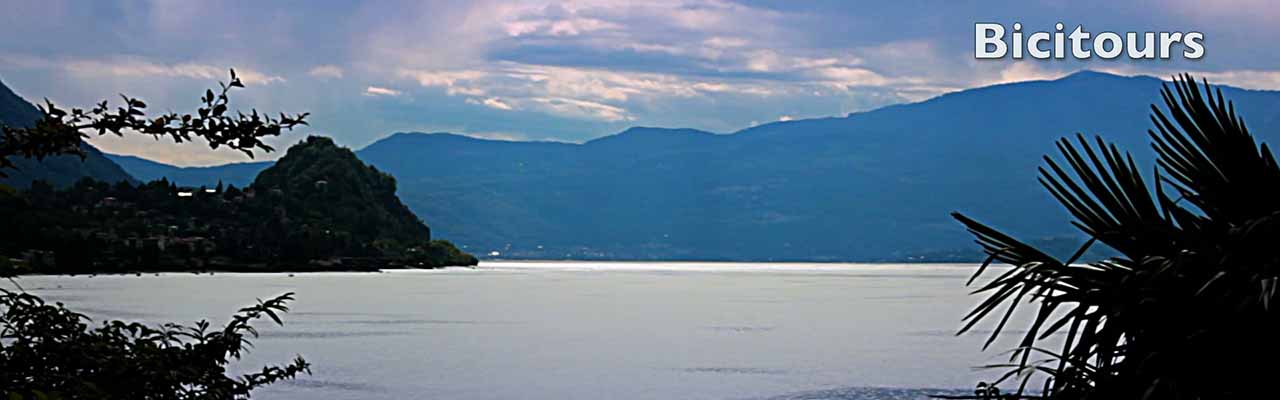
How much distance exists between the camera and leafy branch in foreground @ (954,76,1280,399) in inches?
253

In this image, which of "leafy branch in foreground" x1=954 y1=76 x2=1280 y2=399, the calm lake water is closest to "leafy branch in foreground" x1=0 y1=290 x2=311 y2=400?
"leafy branch in foreground" x1=954 y1=76 x2=1280 y2=399

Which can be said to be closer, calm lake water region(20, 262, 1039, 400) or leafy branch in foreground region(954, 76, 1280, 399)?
leafy branch in foreground region(954, 76, 1280, 399)

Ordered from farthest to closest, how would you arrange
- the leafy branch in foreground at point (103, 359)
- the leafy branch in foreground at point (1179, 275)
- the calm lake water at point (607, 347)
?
the calm lake water at point (607, 347), the leafy branch in foreground at point (1179, 275), the leafy branch in foreground at point (103, 359)

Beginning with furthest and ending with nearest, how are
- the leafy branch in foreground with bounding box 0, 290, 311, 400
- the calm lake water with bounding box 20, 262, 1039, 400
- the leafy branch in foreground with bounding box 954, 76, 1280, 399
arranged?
1. the calm lake water with bounding box 20, 262, 1039, 400
2. the leafy branch in foreground with bounding box 954, 76, 1280, 399
3. the leafy branch in foreground with bounding box 0, 290, 311, 400

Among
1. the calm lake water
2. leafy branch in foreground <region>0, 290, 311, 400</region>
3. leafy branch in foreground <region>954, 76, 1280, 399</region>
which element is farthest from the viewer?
the calm lake water

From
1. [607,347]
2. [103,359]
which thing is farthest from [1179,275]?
[607,347]

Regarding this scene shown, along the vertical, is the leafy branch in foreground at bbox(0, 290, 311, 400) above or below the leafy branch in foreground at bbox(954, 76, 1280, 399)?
below

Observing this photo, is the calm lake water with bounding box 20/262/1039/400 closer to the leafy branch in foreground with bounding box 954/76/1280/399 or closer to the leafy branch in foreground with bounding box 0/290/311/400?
the leafy branch in foreground with bounding box 0/290/311/400

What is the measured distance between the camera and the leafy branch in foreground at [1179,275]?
6.43 meters

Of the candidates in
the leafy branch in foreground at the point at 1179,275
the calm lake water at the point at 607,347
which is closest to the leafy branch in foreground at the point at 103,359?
the leafy branch in foreground at the point at 1179,275

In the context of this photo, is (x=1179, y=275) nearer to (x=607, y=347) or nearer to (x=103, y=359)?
(x=103, y=359)

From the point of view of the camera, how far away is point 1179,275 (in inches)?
259

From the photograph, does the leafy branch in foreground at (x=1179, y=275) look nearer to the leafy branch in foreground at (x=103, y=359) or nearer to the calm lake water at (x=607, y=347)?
the leafy branch in foreground at (x=103, y=359)

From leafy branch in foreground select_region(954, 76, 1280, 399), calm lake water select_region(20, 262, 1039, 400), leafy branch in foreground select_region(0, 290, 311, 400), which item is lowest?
calm lake water select_region(20, 262, 1039, 400)
